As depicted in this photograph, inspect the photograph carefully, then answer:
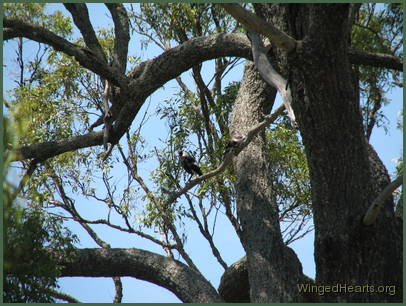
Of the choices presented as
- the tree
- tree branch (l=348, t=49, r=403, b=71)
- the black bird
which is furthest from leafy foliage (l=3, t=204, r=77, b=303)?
the black bird

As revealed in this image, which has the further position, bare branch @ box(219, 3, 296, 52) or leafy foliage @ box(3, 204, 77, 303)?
leafy foliage @ box(3, 204, 77, 303)

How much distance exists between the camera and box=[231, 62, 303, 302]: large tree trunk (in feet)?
21.7

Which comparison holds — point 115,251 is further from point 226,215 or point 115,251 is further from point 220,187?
point 226,215

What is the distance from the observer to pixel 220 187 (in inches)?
416

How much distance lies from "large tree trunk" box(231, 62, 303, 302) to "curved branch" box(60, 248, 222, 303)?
81cm

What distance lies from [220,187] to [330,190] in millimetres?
5589

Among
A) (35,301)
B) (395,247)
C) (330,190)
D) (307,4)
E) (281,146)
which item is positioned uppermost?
(281,146)

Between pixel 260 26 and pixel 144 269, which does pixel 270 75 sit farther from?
pixel 144 269

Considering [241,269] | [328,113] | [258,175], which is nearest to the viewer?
[328,113]

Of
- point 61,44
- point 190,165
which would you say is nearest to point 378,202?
point 61,44

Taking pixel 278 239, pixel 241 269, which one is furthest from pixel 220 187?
pixel 278 239

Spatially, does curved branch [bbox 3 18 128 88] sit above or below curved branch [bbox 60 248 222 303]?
above

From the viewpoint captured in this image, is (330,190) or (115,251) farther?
(115,251)

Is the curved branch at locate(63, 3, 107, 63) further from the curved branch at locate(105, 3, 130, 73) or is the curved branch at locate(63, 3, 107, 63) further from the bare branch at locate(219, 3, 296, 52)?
the bare branch at locate(219, 3, 296, 52)
